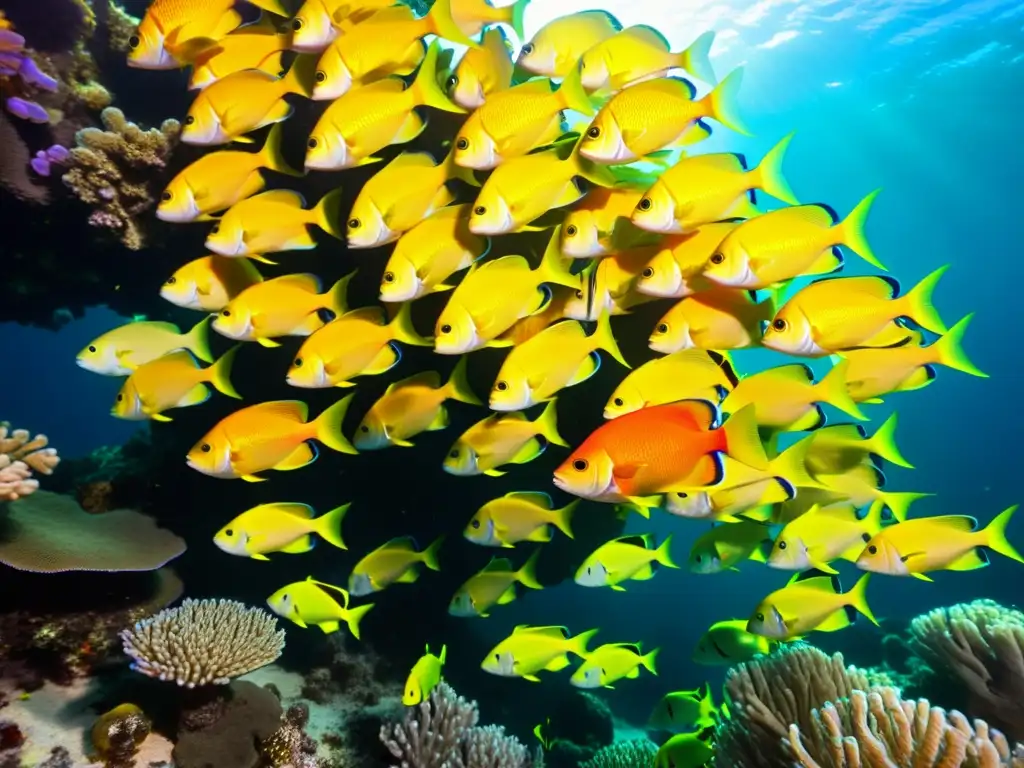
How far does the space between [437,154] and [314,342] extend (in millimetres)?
2591

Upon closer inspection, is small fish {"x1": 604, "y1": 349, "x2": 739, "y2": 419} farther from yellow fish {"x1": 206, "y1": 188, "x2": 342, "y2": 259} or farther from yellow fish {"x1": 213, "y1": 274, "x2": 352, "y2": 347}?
yellow fish {"x1": 206, "y1": 188, "x2": 342, "y2": 259}

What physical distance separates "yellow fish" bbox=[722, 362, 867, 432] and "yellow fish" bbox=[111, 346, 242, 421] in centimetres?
347

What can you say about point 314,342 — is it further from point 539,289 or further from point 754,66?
point 754,66

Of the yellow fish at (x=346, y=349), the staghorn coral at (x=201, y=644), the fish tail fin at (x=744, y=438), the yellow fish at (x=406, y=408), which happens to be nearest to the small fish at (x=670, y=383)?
the fish tail fin at (x=744, y=438)

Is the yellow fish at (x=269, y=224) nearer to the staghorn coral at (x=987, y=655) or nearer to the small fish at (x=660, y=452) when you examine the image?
the small fish at (x=660, y=452)

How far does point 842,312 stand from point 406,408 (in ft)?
9.54

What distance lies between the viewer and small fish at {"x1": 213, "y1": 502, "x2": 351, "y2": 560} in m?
4.06

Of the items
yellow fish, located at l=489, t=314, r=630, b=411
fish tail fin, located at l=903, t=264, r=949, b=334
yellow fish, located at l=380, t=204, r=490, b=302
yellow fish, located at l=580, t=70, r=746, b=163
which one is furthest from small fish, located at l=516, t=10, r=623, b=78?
fish tail fin, located at l=903, t=264, r=949, b=334

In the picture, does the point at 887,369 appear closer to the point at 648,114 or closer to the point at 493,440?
the point at 648,114

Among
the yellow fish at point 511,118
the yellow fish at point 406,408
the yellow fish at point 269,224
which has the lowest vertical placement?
the yellow fish at point 406,408

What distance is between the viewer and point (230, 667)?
425 cm

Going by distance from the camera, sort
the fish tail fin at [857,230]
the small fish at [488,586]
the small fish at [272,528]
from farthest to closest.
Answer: the small fish at [488,586] < the small fish at [272,528] < the fish tail fin at [857,230]

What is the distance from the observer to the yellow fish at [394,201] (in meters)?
3.52

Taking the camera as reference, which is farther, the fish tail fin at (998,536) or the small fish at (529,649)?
the small fish at (529,649)
